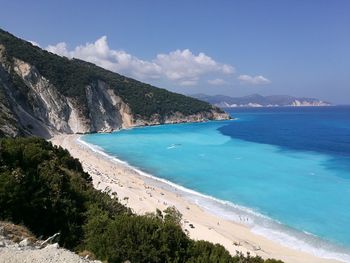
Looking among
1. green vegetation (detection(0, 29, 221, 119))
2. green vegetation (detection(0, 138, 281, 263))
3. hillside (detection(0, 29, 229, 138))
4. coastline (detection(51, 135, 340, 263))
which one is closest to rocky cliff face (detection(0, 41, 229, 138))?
hillside (detection(0, 29, 229, 138))

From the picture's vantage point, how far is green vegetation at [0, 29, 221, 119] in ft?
334

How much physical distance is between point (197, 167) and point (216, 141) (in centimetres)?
3466

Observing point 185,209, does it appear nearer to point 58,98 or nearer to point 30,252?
point 30,252

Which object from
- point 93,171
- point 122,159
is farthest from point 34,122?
point 93,171

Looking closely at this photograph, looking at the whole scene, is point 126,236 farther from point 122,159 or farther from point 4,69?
point 4,69

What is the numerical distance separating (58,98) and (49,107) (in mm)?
5815

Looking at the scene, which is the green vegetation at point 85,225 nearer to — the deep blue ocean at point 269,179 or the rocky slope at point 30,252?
the rocky slope at point 30,252

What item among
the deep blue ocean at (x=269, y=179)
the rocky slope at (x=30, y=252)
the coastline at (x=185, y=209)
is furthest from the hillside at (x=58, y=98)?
the rocky slope at (x=30, y=252)

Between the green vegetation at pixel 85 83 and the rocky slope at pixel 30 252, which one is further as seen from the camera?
the green vegetation at pixel 85 83

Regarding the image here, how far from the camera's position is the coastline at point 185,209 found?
2553 centimetres

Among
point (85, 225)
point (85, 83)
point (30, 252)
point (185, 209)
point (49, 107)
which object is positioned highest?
point (85, 83)

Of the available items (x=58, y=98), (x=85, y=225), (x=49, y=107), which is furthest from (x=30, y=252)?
(x=58, y=98)

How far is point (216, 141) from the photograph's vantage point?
298 ft

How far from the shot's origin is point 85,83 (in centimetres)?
11375
